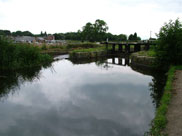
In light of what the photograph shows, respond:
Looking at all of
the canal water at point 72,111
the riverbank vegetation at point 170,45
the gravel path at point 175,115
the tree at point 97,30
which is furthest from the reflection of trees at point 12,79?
the tree at point 97,30

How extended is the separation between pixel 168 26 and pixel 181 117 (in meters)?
13.5

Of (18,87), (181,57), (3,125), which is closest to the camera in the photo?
(3,125)

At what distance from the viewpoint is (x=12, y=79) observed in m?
14.6

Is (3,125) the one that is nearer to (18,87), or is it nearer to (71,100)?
(71,100)

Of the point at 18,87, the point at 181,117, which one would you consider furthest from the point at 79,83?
the point at 181,117

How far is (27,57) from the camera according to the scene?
795 inches

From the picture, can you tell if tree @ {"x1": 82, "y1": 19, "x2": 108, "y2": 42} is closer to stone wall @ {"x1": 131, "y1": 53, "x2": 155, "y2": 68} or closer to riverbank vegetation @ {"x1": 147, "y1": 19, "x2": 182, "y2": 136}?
stone wall @ {"x1": 131, "y1": 53, "x2": 155, "y2": 68}

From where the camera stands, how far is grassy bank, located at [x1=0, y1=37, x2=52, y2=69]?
1738cm

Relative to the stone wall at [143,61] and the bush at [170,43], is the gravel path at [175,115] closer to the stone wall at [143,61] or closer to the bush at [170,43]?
the bush at [170,43]

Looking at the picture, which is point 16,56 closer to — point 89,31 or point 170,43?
point 170,43

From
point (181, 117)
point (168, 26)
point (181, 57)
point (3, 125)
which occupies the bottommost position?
point (3, 125)

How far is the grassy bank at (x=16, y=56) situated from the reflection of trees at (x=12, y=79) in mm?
1152

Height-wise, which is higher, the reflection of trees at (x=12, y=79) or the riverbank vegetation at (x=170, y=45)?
the riverbank vegetation at (x=170, y=45)

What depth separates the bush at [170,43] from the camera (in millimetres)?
16456
